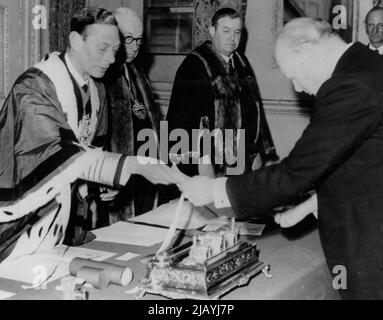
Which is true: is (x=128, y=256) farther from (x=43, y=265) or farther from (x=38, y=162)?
(x=38, y=162)

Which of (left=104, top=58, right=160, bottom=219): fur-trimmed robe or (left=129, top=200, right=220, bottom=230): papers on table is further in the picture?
(left=104, top=58, right=160, bottom=219): fur-trimmed robe

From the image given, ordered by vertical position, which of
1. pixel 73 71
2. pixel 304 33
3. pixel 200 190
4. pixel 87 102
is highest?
pixel 304 33

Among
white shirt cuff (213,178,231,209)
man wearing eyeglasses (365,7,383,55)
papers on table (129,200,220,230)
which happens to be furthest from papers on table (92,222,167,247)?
man wearing eyeglasses (365,7,383,55)

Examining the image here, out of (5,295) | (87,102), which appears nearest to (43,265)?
(5,295)

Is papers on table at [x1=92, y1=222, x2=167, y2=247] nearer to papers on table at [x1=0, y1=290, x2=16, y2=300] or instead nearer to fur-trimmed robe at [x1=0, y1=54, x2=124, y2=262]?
fur-trimmed robe at [x1=0, y1=54, x2=124, y2=262]

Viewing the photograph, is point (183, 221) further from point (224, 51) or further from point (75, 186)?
point (224, 51)

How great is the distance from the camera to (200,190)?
203 centimetres

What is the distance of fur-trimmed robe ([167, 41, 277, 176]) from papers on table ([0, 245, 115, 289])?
1.83 meters

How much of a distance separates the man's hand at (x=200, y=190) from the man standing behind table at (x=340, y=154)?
19cm

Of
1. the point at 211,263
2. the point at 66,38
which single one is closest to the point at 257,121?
the point at 66,38

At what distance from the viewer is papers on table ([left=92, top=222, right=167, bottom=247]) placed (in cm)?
230

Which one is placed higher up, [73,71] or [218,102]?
[73,71]

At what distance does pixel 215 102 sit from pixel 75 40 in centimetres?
155

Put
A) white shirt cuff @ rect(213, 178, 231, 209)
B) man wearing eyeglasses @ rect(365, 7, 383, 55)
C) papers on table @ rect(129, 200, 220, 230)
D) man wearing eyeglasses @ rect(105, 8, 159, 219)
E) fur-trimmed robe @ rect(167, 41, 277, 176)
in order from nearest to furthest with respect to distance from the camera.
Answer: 1. white shirt cuff @ rect(213, 178, 231, 209)
2. papers on table @ rect(129, 200, 220, 230)
3. man wearing eyeglasses @ rect(105, 8, 159, 219)
4. fur-trimmed robe @ rect(167, 41, 277, 176)
5. man wearing eyeglasses @ rect(365, 7, 383, 55)
